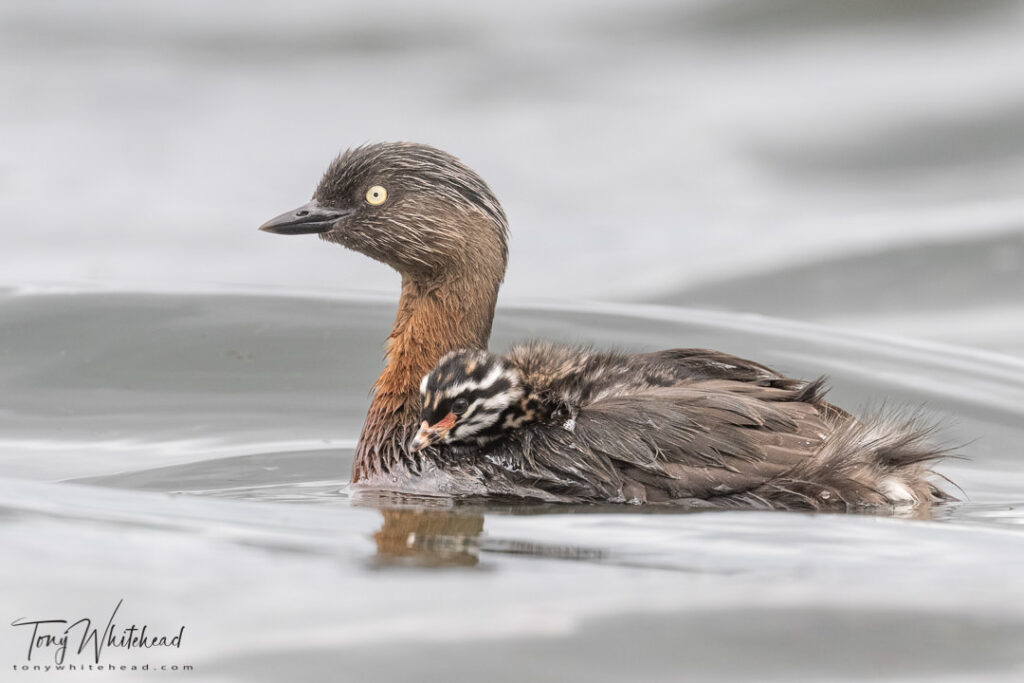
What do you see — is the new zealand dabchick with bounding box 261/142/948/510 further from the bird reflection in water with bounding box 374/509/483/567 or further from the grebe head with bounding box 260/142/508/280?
the bird reflection in water with bounding box 374/509/483/567

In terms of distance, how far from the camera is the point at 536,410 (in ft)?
19.1

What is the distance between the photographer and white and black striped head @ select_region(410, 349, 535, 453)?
5.80 metres

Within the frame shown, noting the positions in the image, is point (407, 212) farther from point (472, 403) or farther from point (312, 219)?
point (472, 403)

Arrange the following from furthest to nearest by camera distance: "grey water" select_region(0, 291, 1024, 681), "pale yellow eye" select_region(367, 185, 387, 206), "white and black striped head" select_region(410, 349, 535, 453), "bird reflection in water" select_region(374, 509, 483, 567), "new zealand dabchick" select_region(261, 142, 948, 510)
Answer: "pale yellow eye" select_region(367, 185, 387, 206)
"white and black striped head" select_region(410, 349, 535, 453)
"new zealand dabchick" select_region(261, 142, 948, 510)
"bird reflection in water" select_region(374, 509, 483, 567)
"grey water" select_region(0, 291, 1024, 681)

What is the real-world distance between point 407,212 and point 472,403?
1182 mm

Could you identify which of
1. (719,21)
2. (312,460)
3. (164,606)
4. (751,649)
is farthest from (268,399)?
(719,21)

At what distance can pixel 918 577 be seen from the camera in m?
4.55

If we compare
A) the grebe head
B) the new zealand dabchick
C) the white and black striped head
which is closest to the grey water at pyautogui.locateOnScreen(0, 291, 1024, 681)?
the new zealand dabchick

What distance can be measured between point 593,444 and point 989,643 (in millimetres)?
1767

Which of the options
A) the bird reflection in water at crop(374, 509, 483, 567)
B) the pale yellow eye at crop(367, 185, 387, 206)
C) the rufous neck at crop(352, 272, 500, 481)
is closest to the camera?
the bird reflection in water at crop(374, 509, 483, 567)

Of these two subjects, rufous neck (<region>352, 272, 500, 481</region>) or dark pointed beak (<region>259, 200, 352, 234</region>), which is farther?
dark pointed beak (<region>259, 200, 352, 234</region>)
